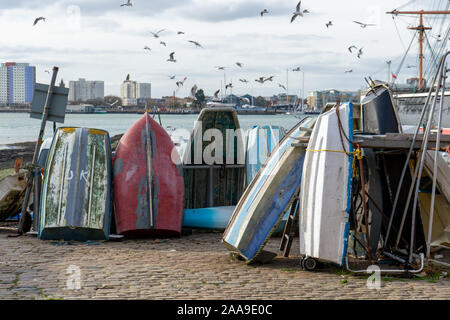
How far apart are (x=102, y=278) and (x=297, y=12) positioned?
1382cm

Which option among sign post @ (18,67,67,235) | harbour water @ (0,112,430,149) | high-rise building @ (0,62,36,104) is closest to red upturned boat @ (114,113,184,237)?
sign post @ (18,67,67,235)

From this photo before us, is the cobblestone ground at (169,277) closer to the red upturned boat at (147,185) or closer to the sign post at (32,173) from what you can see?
the red upturned boat at (147,185)

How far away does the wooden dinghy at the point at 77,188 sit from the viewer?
859 cm

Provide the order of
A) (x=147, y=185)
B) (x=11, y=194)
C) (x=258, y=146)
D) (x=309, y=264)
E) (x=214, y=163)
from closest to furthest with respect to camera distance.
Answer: (x=309, y=264) → (x=147, y=185) → (x=11, y=194) → (x=258, y=146) → (x=214, y=163)

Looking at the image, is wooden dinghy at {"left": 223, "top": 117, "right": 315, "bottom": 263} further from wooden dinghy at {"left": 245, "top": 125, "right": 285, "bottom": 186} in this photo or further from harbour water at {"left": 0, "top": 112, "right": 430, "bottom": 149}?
harbour water at {"left": 0, "top": 112, "right": 430, "bottom": 149}

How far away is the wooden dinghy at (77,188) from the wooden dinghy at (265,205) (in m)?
2.26

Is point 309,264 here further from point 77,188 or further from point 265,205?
point 77,188

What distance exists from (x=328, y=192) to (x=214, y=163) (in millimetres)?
5088

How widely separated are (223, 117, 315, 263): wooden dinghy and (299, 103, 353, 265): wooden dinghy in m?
0.28

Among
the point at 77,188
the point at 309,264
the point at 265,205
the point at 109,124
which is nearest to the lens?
the point at 309,264

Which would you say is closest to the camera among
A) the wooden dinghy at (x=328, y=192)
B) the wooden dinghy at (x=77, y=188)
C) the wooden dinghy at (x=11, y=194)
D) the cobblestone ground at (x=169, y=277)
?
the cobblestone ground at (x=169, y=277)

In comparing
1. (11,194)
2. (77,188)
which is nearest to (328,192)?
(77,188)

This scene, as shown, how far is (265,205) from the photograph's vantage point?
717 cm

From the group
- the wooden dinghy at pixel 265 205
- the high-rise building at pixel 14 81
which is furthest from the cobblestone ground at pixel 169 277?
the high-rise building at pixel 14 81
